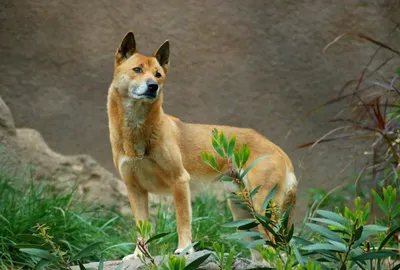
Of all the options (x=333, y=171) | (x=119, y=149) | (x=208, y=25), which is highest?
(x=208, y=25)

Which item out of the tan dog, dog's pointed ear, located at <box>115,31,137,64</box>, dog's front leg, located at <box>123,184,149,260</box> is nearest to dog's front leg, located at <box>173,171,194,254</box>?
the tan dog

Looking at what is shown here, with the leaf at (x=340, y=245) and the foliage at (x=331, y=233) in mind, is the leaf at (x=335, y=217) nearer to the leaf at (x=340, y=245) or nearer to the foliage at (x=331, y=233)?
the foliage at (x=331, y=233)

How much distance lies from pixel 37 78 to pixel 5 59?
43 centimetres

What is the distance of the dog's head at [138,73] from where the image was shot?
5199mm

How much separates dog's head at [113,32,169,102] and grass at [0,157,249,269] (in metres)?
1.22

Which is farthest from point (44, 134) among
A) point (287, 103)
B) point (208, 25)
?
point (287, 103)

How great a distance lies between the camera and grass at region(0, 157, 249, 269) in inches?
234

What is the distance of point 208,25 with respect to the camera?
27.0ft

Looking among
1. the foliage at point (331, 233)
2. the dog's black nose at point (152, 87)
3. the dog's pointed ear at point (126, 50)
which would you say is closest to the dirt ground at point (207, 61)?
the dog's pointed ear at point (126, 50)

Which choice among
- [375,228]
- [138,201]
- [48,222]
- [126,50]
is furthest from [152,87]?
[375,228]

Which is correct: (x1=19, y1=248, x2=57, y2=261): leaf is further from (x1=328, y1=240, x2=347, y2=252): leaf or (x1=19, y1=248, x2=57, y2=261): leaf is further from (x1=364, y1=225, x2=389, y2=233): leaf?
(x1=364, y1=225, x2=389, y2=233): leaf

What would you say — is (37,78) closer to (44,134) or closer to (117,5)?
(44,134)

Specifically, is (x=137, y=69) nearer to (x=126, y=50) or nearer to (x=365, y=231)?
(x=126, y=50)

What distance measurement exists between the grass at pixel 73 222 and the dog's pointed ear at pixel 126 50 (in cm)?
144
